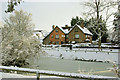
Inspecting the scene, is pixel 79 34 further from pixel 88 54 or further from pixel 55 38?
pixel 88 54

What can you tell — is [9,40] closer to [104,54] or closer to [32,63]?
[32,63]

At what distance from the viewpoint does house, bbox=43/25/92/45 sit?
21.2m

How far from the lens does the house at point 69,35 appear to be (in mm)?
21172

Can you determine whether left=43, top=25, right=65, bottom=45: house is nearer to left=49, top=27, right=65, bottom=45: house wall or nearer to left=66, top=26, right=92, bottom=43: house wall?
left=49, top=27, right=65, bottom=45: house wall

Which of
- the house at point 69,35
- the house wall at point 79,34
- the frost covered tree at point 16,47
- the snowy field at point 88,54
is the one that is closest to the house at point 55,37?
the house at point 69,35

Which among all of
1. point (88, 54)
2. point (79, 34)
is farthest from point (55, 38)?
point (88, 54)

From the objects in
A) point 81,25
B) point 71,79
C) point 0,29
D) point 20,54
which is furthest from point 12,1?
point 81,25

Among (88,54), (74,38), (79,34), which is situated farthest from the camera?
(74,38)

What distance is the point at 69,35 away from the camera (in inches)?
875

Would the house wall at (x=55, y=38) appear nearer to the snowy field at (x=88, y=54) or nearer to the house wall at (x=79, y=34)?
the house wall at (x=79, y=34)

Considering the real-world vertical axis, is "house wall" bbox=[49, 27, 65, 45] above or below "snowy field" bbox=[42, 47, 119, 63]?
above

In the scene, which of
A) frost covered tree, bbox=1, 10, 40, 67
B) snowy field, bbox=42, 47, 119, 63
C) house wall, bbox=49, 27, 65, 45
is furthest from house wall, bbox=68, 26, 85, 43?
frost covered tree, bbox=1, 10, 40, 67

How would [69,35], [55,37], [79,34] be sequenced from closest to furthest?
[79,34] < [69,35] < [55,37]

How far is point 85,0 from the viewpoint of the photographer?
14625 mm
